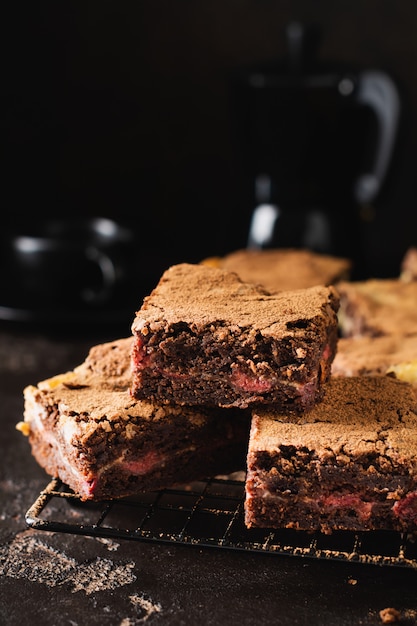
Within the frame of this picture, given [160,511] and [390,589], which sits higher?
[160,511]

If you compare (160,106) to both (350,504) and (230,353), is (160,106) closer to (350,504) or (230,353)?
(230,353)

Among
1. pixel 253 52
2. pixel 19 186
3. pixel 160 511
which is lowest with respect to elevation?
pixel 160 511

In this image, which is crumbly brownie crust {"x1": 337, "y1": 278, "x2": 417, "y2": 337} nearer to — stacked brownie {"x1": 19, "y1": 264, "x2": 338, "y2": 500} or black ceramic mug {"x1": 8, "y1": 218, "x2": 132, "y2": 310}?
stacked brownie {"x1": 19, "y1": 264, "x2": 338, "y2": 500}

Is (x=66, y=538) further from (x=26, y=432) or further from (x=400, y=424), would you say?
(x=400, y=424)

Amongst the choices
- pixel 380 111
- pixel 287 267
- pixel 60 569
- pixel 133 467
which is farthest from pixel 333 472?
pixel 380 111

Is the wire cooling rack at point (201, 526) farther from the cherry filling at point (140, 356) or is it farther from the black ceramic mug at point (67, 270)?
the black ceramic mug at point (67, 270)

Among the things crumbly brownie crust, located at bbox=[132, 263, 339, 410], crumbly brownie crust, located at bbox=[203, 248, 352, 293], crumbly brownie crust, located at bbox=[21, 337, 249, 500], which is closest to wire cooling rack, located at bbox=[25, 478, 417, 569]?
crumbly brownie crust, located at bbox=[21, 337, 249, 500]

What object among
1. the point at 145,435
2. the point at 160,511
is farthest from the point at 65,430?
the point at 160,511

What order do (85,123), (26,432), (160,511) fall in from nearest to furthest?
(160,511) → (26,432) → (85,123)

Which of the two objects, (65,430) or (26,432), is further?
(26,432)
